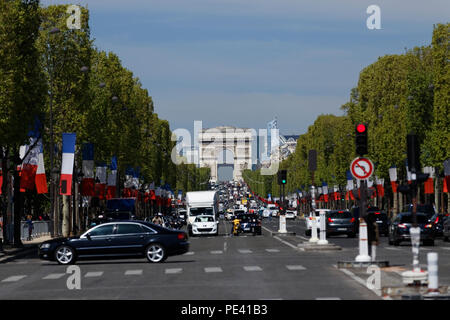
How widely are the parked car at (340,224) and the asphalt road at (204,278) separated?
20.7 meters

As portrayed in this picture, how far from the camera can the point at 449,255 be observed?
39.0 meters

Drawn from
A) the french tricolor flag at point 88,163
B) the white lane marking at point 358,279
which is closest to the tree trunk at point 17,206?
the french tricolor flag at point 88,163

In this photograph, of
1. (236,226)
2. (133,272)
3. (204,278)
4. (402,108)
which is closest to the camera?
(204,278)

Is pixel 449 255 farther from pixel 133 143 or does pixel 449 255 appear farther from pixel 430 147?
pixel 133 143

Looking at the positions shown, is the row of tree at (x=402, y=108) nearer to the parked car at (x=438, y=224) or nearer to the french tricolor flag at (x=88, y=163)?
the parked car at (x=438, y=224)

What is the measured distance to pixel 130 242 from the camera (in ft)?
121

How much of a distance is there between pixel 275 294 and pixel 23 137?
27.8 meters

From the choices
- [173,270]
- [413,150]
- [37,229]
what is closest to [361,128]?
[173,270]

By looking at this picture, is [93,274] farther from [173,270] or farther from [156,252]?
[156,252]

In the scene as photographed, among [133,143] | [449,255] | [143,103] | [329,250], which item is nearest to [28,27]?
[329,250]

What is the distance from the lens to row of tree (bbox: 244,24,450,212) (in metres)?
69.3

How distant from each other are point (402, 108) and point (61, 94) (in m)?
31.4

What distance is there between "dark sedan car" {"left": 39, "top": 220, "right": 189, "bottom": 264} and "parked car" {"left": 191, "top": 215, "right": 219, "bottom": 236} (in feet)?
121

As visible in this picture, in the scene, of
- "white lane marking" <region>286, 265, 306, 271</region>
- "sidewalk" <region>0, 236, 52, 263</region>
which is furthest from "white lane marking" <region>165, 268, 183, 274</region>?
"sidewalk" <region>0, 236, 52, 263</region>
